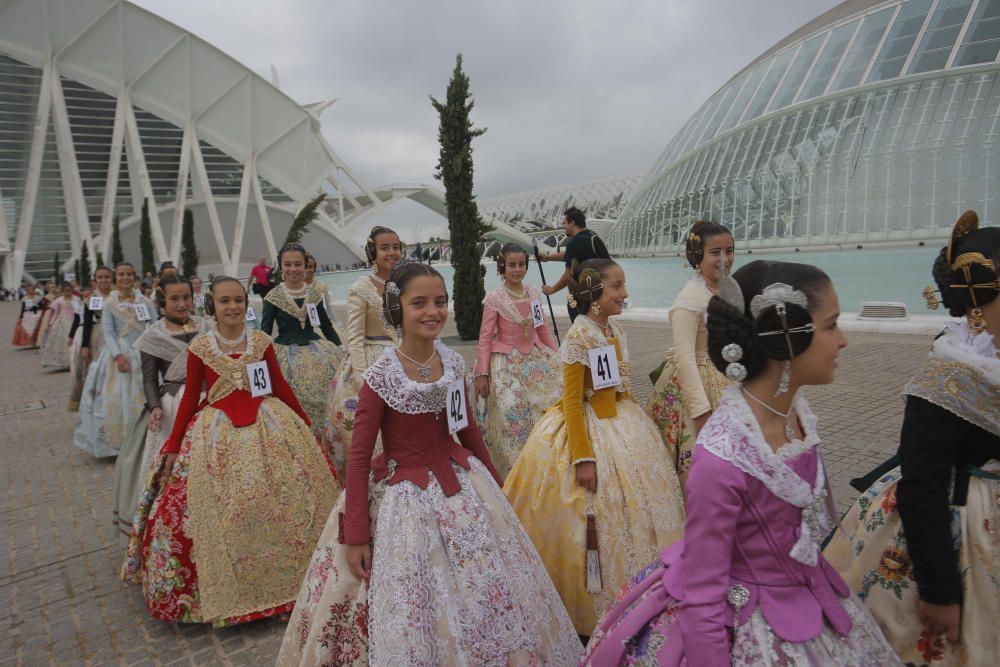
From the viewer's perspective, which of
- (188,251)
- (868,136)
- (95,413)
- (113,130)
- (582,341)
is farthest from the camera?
(113,130)

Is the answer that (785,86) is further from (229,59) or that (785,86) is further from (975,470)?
(229,59)

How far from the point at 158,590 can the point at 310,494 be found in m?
0.91

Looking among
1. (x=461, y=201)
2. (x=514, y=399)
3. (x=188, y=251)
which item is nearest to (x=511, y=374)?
(x=514, y=399)

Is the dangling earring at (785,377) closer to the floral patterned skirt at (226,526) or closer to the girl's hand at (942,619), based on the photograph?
the girl's hand at (942,619)

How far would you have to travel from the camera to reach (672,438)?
343 cm

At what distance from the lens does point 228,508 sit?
3.23 metres

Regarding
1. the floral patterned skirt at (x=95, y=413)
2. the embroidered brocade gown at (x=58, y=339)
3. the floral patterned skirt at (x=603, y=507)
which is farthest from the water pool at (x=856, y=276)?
the floral patterned skirt at (x=603, y=507)

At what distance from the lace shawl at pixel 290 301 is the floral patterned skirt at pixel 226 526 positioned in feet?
6.50

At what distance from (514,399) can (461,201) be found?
Result: 9.65m

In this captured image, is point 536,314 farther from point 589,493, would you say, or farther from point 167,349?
point 167,349

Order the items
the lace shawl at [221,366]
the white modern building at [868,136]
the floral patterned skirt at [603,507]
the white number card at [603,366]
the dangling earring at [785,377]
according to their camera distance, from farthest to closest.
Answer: the white modern building at [868,136] < the lace shawl at [221,366] < the white number card at [603,366] < the floral patterned skirt at [603,507] < the dangling earring at [785,377]

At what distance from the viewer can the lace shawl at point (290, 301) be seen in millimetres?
5328

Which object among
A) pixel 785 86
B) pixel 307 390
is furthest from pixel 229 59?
pixel 307 390

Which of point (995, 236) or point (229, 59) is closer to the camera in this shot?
point (995, 236)
